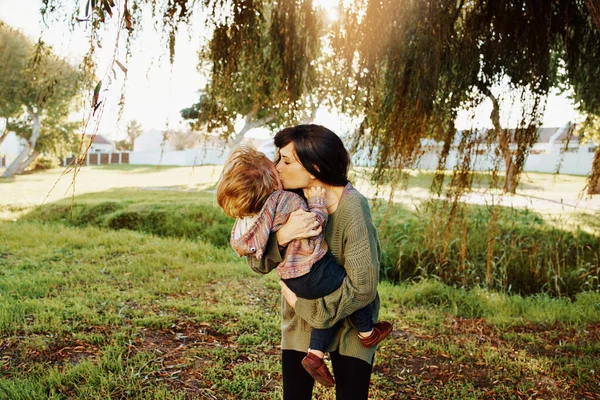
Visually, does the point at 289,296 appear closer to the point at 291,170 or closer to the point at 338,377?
the point at 338,377

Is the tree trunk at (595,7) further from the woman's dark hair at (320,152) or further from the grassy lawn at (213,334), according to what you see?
the grassy lawn at (213,334)

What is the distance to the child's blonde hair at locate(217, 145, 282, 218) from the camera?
5.60 feet

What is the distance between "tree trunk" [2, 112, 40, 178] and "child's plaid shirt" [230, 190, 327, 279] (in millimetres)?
20556

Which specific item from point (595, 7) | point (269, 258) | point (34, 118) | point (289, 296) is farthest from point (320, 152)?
point (34, 118)

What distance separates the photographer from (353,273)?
164 cm

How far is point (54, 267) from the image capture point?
18.0 ft

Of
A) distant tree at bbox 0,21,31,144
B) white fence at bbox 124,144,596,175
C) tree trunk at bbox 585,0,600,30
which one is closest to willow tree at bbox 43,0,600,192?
white fence at bbox 124,144,596,175

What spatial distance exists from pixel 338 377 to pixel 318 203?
27.3 inches

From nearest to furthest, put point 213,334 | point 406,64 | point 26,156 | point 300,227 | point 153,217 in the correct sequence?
point 300,227 < point 406,64 < point 213,334 < point 153,217 < point 26,156

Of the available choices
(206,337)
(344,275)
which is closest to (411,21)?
(344,275)

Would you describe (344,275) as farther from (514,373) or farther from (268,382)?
(514,373)

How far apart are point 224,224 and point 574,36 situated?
5.91m

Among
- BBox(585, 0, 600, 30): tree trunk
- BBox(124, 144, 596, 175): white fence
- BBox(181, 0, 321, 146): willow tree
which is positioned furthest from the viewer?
BBox(124, 144, 596, 175): white fence

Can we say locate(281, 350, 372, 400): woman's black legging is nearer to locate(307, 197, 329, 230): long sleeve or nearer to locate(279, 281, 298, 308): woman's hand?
locate(279, 281, 298, 308): woman's hand
